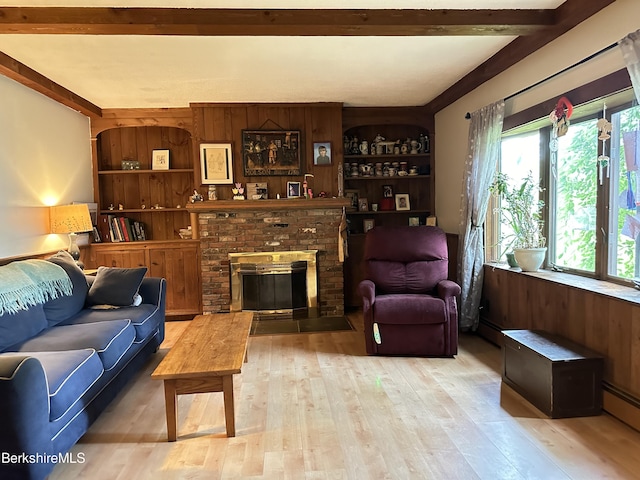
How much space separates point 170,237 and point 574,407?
15.2 ft

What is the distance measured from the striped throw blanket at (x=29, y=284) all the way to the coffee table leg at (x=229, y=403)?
1.43 metres

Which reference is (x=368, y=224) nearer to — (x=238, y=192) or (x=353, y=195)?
(x=353, y=195)

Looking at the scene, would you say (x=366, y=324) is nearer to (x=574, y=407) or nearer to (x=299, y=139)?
(x=574, y=407)

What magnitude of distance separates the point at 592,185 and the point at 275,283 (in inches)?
130

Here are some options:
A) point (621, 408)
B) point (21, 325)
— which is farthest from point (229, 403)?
point (621, 408)

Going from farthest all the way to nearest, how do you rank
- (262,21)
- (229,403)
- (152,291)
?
1. (152,291)
2. (262,21)
3. (229,403)

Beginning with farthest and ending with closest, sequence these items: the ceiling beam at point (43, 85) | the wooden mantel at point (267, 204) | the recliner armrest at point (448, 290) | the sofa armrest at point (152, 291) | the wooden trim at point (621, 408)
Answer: the wooden mantel at point (267, 204) < the sofa armrest at point (152, 291) < the recliner armrest at point (448, 290) < the ceiling beam at point (43, 85) < the wooden trim at point (621, 408)

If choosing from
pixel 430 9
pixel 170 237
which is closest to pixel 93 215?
pixel 170 237

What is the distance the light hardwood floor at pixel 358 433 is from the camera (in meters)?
1.97

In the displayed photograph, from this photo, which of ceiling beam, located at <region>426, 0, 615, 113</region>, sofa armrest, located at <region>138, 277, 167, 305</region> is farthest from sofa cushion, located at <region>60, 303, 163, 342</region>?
ceiling beam, located at <region>426, 0, 615, 113</region>

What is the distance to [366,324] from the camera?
3521mm

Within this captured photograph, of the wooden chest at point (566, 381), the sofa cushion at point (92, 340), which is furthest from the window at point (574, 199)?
the sofa cushion at point (92, 340)

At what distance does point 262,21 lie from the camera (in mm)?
2547

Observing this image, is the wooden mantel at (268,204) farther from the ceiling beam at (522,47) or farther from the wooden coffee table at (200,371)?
the wooden coffee table at (200,371)
